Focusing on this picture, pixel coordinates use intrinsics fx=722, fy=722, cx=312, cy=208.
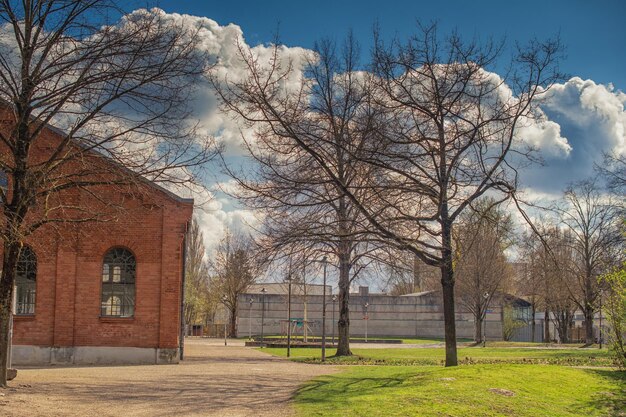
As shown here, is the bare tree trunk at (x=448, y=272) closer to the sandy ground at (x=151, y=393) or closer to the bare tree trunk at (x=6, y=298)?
the sandy ground at (x=151, y=393)

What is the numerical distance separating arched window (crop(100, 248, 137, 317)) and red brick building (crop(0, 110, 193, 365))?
35 mm

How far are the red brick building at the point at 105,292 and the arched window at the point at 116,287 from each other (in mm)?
35

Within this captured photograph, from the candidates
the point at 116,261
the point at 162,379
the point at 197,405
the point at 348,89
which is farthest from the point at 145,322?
the point at 197,405

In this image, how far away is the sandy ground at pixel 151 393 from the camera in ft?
38.8

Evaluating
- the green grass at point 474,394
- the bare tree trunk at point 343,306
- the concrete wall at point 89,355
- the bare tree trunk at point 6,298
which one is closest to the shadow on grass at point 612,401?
the green grass at point 474,394

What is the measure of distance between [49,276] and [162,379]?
9.48 m

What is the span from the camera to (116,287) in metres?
25.5

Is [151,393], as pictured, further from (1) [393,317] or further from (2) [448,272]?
(1) [393,317]

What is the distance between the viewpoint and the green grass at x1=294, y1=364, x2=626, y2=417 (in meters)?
11.6

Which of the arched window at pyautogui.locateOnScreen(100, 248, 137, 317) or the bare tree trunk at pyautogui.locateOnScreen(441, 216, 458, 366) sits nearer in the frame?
the bare tree trunk at pyautogui.locateOnScreen(441, 216, 458, 366)

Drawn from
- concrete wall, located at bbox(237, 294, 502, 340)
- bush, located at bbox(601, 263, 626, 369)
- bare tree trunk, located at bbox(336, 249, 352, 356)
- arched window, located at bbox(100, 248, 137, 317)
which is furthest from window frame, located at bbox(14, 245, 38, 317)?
concrete wall, located at bbox(237, 294, 502, 340)

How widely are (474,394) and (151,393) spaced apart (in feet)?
20.6

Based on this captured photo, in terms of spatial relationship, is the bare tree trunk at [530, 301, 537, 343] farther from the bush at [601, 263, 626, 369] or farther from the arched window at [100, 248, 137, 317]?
the bush at [601, 263, 626, 369]

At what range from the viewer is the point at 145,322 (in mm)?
25188
